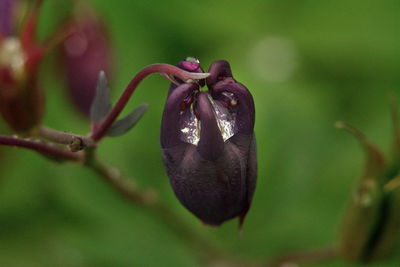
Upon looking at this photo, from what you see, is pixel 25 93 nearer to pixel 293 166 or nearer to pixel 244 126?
pixel 244 126

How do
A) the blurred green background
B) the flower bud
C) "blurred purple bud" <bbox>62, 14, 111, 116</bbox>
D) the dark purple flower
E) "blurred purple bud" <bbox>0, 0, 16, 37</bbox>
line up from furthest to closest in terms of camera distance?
the blurred green background → "blurred purple bud" <bbox>62, 14, 111, 116</bbox> → "blurred purple bud" <bbox>0, 0, 16, 37</bbox> → the flower bud → the dark purple flower

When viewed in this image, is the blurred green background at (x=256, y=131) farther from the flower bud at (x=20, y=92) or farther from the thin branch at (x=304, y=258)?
the flower bud at (x=20, y=92)

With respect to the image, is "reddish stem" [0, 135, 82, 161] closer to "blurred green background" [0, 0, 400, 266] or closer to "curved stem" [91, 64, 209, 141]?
"curved stem" [91, 64, 209, 141]

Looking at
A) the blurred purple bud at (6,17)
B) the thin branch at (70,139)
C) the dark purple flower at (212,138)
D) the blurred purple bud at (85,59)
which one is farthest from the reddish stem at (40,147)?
the blurred purple bud at (85,59)

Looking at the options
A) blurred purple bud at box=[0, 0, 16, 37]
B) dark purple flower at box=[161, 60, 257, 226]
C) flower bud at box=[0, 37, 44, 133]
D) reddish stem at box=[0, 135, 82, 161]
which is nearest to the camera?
dark purple flower at box=[161, 60, 257, 226]

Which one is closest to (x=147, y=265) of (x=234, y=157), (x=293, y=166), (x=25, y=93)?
(x=293, y=166)

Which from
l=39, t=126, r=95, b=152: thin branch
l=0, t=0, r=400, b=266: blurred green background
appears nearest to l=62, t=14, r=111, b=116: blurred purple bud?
l=0, t=0, r=400, b=266: blurred green background
